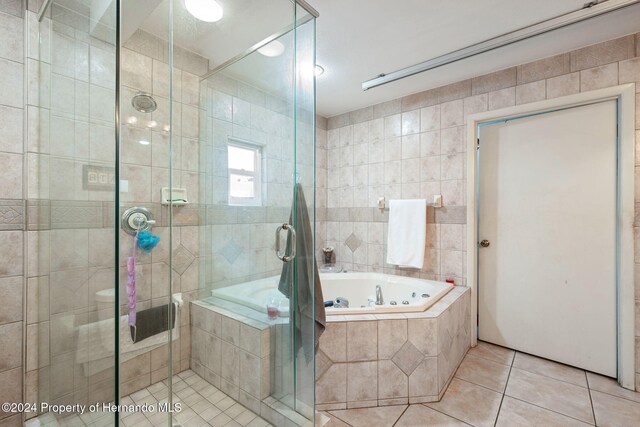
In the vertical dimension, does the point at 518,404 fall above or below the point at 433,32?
below

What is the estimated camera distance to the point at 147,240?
1.18 m

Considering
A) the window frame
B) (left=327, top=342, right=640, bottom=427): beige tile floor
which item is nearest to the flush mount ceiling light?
the window frame

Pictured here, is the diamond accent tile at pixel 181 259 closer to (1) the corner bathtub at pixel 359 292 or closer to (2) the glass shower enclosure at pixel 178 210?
(2) the glass shower enclosure at pixel 178 210

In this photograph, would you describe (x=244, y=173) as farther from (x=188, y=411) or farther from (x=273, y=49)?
(x=188, y=411)

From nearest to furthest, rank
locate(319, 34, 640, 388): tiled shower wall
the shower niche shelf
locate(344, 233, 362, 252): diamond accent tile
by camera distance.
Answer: the shower niche shelf < locate(319, 34, 640, 388): tiled shower wall < locate(344, 233, 362, 252): diamond accent tile

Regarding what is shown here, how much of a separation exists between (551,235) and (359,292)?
1.66m

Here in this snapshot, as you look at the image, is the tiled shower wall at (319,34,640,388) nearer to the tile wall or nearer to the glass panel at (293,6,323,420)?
the glass panel at (293,6,323,420)

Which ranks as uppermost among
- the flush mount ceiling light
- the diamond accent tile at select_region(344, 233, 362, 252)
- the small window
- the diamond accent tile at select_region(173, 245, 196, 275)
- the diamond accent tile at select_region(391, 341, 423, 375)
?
the flush mount ceiling light

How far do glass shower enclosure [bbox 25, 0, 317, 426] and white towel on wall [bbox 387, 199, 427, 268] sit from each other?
149 cm

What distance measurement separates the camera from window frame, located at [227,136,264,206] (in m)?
1.33

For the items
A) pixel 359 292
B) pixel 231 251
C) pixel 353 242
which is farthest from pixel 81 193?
pixel 353 242

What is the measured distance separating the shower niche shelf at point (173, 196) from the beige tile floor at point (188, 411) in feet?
2.38

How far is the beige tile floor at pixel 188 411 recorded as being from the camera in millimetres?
1134

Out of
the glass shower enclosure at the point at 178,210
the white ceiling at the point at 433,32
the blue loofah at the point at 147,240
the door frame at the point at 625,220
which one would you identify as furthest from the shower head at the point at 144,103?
the door frame at the point at 625,220
